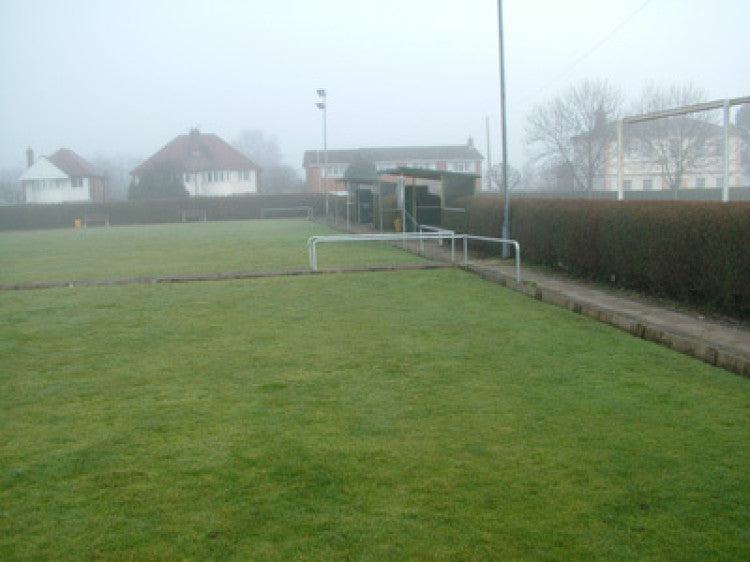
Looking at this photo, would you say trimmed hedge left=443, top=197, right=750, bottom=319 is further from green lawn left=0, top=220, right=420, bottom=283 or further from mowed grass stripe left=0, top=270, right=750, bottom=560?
green lawn left=0, top=220, right=420, bottom=283

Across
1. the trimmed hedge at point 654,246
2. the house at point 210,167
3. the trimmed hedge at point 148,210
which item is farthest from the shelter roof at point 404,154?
the trimmed hedge at point 654,246

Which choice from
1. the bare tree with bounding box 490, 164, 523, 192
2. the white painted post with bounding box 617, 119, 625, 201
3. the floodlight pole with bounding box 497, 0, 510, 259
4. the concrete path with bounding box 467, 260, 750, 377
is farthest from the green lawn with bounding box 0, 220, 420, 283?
the bare tree with bounding box 490, 164, 523, 192

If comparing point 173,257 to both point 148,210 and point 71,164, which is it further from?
point 71,164

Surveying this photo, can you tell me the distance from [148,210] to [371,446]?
4946 cm

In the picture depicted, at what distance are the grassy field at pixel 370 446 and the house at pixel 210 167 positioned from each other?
7188 centimetres

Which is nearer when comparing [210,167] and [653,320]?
[653,320]

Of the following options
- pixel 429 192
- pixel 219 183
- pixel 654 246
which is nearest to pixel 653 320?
pixel 654 246

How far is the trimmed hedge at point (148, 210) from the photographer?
4859 centimetres

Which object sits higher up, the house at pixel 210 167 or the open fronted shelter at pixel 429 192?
the house at pixel 210 167

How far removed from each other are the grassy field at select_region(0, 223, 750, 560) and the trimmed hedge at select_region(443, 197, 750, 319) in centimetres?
179

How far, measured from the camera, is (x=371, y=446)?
4.59 metres

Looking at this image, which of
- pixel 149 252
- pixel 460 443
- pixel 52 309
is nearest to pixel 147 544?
pixel 460 443

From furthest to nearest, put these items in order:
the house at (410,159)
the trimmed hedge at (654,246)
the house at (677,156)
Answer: the house at (410,159) < the house at (677,156) < the trimmed hedge at (654,246)

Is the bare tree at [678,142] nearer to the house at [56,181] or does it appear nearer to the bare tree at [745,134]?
the bare tree at [745,134]
